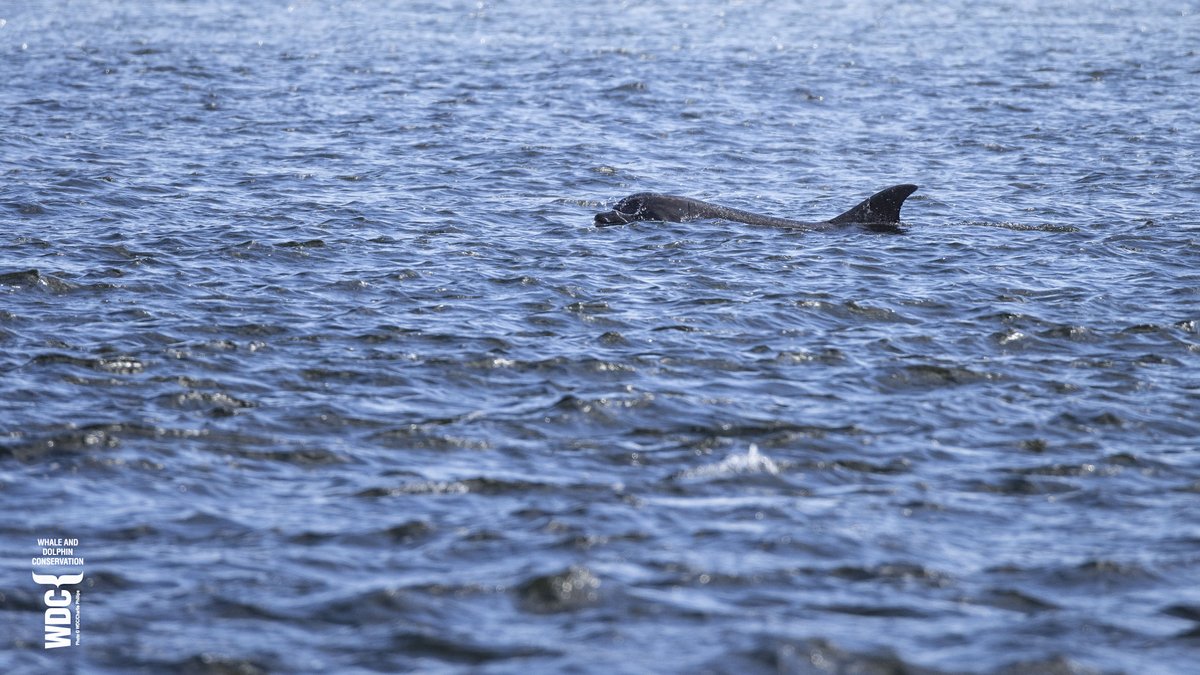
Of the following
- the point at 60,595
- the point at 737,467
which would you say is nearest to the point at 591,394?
the point at 737,467

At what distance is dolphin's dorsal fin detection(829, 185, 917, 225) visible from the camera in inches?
864

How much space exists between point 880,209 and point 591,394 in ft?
29.5

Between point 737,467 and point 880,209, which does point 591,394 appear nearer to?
point 737,467

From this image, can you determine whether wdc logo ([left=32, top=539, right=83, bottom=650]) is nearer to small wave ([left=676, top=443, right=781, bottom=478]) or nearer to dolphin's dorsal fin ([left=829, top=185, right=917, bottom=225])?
small wave ([left=676, top=443, right=781, bottom=478])

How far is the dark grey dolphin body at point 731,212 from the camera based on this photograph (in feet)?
72.3

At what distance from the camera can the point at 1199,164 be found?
88.6 ft

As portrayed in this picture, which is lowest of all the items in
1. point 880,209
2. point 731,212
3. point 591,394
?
point 731,212

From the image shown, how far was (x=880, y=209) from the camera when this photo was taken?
22094 millimetres

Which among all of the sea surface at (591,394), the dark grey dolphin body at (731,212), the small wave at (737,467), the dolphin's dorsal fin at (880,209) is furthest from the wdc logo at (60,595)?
the dolphin's dorsal fin at (880,209)

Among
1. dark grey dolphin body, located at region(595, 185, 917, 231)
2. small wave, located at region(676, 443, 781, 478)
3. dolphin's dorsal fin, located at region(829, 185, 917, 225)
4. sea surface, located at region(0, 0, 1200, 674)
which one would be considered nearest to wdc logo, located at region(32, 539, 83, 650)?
sea surface, located at region(0, 0, 1200, 674)

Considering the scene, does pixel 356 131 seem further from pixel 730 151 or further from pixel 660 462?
pixel 660 462

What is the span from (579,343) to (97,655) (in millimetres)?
7535

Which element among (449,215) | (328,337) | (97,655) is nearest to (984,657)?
(97,655)

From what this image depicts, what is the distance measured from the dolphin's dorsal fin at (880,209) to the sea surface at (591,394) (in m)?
0.36
